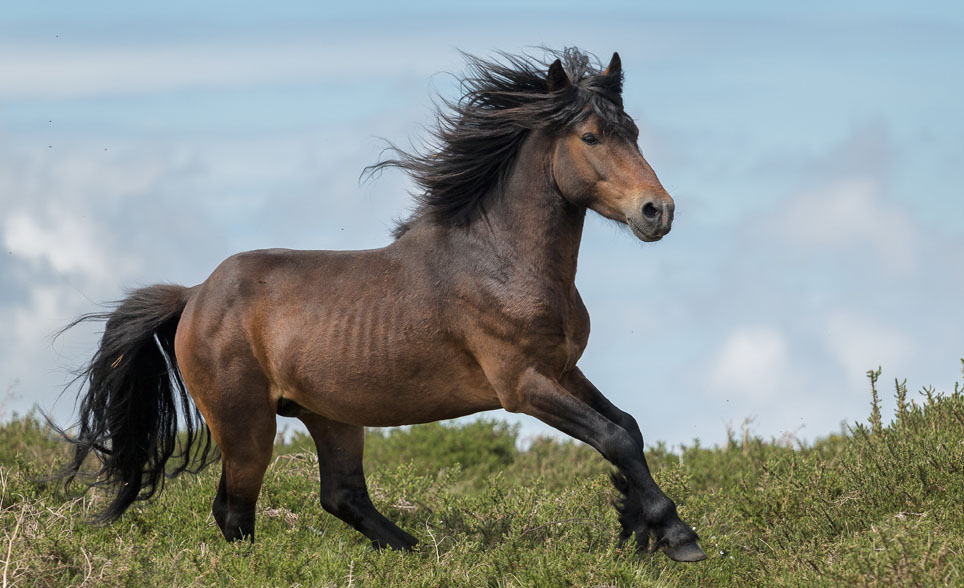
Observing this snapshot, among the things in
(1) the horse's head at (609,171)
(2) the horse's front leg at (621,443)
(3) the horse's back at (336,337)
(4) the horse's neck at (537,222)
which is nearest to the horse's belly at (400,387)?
(3) the horse's back at (336,337)

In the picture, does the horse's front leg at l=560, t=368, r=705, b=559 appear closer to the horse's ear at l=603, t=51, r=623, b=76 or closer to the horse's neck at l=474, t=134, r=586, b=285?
the horse's neck at l=474, t=134, r=586, b=285

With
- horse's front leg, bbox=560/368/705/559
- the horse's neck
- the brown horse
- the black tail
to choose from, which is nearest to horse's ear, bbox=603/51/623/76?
the brown horse

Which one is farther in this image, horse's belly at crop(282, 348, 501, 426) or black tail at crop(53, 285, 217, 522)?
black tail at crop(53, 285, 217, 522)

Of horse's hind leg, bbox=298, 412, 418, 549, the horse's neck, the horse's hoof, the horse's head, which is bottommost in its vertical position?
horse's hind leg, bbox=298, 412, 418, 549

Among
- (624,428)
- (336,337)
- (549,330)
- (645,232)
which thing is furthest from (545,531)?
(645,232)

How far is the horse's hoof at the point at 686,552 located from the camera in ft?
16.8

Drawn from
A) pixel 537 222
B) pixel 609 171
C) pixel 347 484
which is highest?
pixel 609 171

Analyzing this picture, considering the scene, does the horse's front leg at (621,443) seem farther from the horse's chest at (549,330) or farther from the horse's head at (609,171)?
the horse's head at (609,171)

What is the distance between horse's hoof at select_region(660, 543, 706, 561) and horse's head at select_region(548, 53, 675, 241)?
4.89 feet

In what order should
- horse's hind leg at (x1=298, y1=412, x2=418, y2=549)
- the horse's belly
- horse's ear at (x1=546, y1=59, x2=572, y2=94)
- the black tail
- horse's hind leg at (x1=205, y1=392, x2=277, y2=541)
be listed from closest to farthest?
1. horse's ear at (x1=546, y1=59, x2=572, y2=94)
2. the horse's belly
3. horse's hind leg at (x1=205, y1=392, x2=277, y2=541)
4. horse's hind leg at (x1=298, y1=412, x2=418, y2=549)
5. the black tail

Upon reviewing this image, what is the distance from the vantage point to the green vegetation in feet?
17.2

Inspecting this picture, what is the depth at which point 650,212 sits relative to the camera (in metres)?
5.28

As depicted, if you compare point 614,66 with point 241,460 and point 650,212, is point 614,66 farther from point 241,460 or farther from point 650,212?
point 241,460

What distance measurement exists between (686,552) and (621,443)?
593mm
